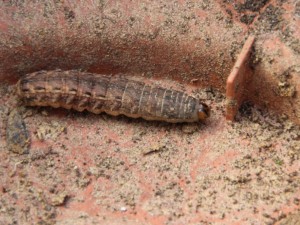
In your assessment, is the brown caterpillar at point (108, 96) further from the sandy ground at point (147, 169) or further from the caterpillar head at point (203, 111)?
the sandy ground at point (147, 169)

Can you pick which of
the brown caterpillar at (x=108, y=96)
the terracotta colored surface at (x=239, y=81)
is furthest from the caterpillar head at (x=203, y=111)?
the terracotta colored surface at (x=239, y=81)

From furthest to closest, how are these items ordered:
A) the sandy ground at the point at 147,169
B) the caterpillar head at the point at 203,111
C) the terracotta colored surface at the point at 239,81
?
the caterpillar head at the point at 203,111, the terracotta colored surface at the point at 239,81, the sandy ground at the point at 147,169

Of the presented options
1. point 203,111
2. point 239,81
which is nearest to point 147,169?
point 203,111

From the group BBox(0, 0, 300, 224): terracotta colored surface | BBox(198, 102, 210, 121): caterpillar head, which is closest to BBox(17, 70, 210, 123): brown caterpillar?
BBox(198, 102, 210, 121): caterpillar head

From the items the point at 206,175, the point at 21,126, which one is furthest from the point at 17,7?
the point at 206,175

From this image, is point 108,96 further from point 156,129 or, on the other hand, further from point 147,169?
point 147,169

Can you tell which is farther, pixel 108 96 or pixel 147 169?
pixel 108 96
